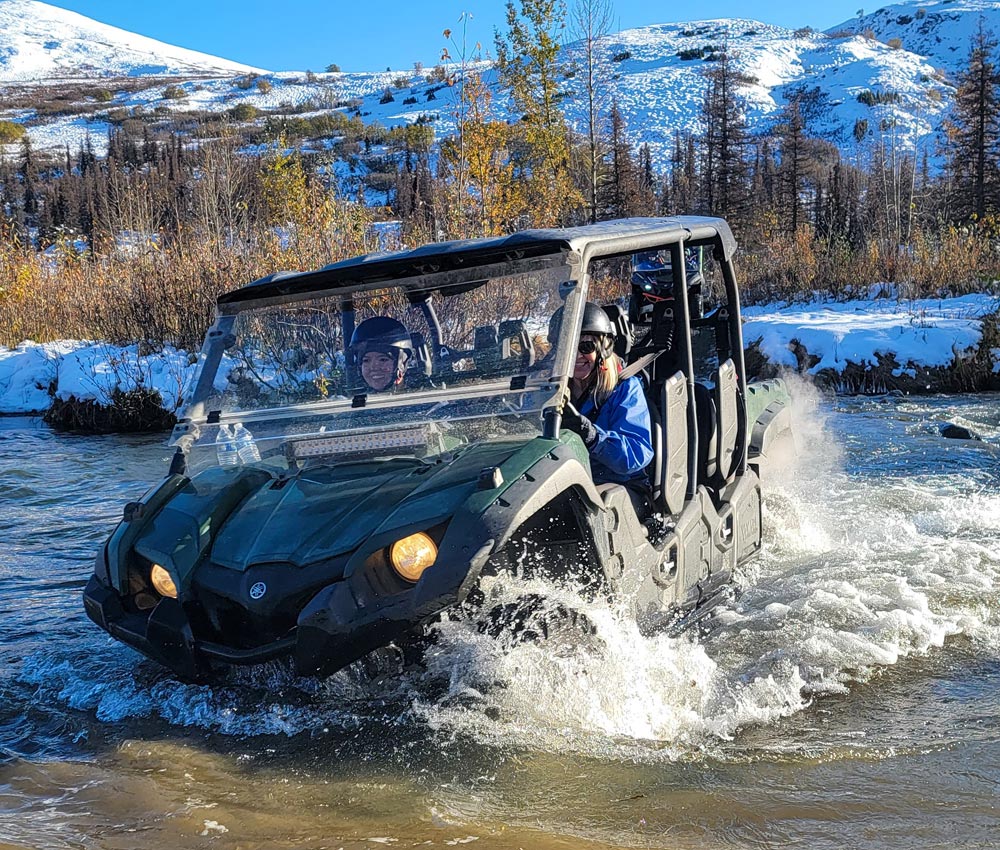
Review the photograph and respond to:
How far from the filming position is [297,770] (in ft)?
11.7

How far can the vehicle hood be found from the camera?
3502 millimetres

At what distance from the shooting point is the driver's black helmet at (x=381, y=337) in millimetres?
4355

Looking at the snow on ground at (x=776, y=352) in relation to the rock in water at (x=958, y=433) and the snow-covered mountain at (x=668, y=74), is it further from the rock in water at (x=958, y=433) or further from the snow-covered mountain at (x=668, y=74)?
the snow-covered mountain at (x=668, y=74)

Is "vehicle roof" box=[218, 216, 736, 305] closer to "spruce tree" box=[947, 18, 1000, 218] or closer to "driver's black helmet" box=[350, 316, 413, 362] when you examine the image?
"driver's black helmet" box=[350, 316, 413, 362]

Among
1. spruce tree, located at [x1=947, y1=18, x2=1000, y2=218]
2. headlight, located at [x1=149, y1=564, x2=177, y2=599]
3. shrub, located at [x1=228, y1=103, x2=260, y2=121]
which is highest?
shrub, located at [x1=228, y1=103, x2=260, y2=121]

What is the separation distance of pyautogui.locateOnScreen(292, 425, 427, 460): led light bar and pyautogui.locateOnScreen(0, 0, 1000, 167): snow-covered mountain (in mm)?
61445

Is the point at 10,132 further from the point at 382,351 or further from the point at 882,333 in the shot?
the point at 382,351

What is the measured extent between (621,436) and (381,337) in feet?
3.64

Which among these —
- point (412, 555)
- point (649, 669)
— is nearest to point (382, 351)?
point (412, 555)

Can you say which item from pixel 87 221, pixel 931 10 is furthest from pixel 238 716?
pixel 931 10

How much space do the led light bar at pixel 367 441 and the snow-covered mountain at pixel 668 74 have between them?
61445mm

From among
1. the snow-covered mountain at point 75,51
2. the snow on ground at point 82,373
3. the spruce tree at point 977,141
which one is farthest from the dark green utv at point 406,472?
the snow-covered mountain at point 75,51

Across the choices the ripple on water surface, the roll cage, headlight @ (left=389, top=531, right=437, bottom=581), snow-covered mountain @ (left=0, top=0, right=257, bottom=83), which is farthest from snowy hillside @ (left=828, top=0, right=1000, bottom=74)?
headlight @ (left=389, top=531, right=437, bottom=581)

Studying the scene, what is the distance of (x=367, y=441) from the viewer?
405 cm
